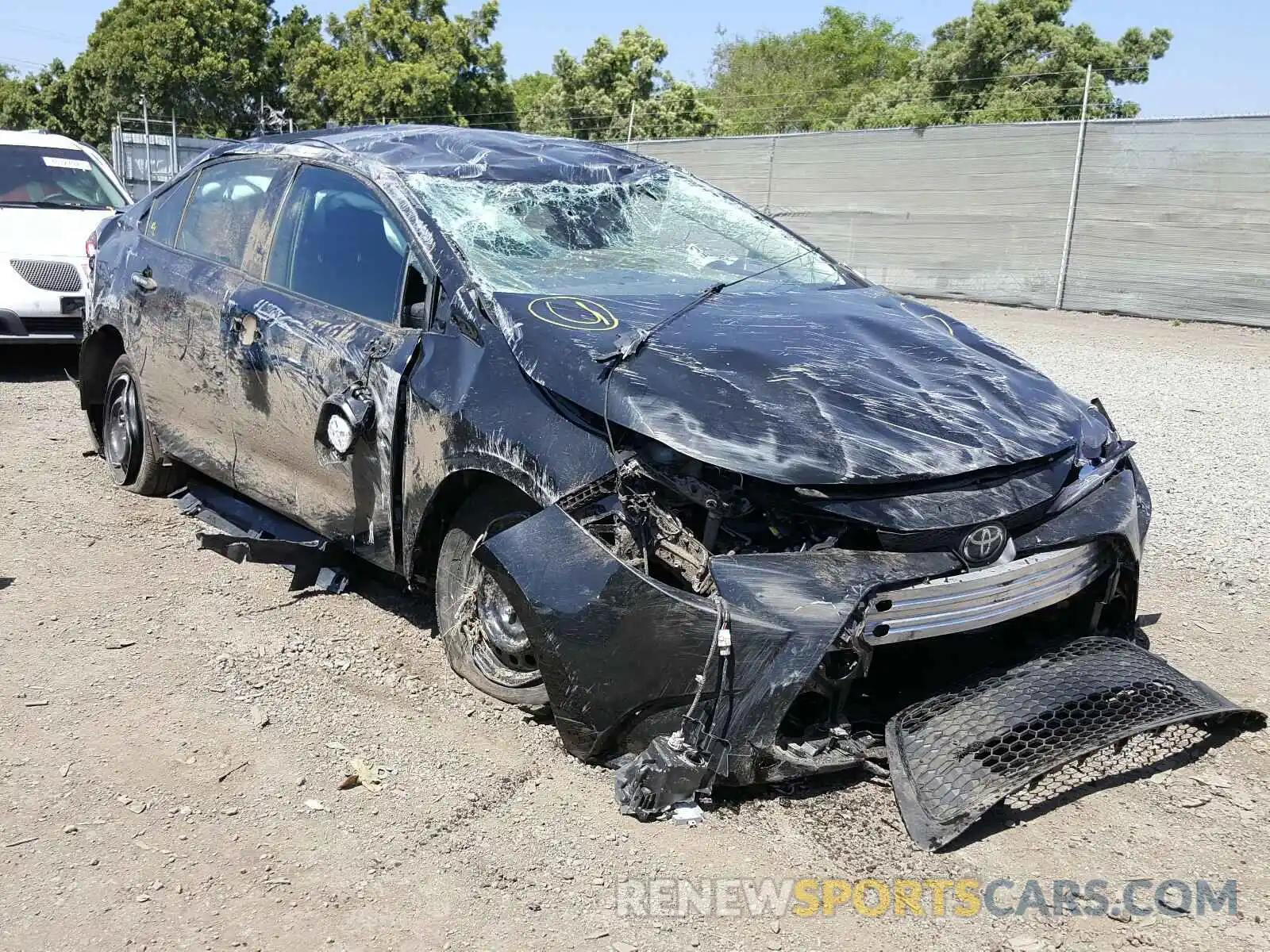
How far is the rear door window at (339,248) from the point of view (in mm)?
4082

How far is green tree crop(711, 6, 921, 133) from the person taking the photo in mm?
49469

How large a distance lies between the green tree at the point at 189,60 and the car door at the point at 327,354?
3414 cm

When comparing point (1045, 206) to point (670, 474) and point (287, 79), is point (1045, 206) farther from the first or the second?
point (287, 79)

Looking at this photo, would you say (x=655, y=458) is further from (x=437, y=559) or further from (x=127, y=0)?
(x=127, y=0)

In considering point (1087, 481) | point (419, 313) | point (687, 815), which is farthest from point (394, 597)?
point (1087, 481)

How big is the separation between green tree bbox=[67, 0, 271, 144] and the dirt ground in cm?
3479

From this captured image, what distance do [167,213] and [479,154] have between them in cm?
198

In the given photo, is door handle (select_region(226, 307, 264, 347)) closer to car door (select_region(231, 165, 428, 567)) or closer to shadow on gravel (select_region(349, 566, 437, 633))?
car door (select_region(231, 165, 428, 567))

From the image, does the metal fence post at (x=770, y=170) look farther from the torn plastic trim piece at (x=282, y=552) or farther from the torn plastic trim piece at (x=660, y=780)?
the torn plastic trim piece at (x=660, y=780)

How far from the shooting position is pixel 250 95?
125 feet

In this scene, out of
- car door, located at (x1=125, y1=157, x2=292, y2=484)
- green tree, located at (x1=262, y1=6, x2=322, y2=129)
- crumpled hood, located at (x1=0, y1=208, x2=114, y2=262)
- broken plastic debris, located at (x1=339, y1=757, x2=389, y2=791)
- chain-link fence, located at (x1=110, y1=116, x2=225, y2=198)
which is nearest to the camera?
broken plastic debris, located at (x1=339, y1=757, x2=389, y2=791)

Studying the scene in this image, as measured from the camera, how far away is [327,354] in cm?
412

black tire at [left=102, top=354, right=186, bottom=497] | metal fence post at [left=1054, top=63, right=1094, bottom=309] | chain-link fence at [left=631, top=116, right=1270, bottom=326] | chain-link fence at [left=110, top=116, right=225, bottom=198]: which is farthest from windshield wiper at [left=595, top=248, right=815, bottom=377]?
chain-link fence at [left=110, top=116, right=225, bottom=198]

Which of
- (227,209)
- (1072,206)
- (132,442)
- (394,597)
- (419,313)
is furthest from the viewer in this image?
(1072,206)
